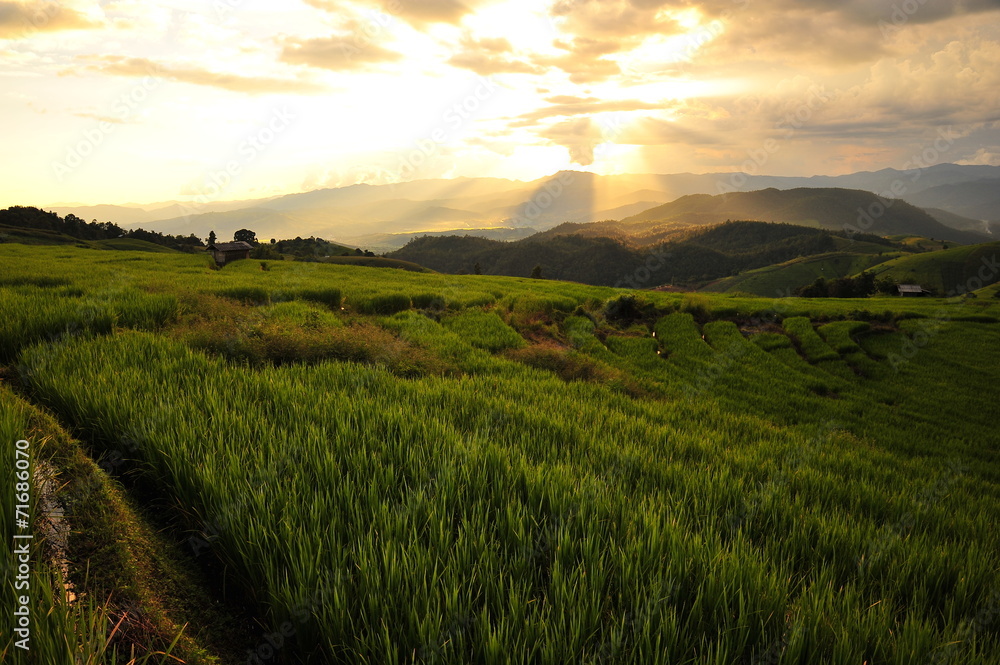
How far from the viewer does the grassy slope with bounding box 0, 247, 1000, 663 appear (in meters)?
2.24

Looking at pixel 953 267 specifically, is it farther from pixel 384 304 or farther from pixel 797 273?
pixel 384 304

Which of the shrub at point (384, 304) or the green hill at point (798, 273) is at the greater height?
the green hill at point (798, 273)

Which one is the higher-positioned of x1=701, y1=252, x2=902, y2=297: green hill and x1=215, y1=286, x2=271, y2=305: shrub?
x1=701, y1=252, x2=902, y2=297: green hill

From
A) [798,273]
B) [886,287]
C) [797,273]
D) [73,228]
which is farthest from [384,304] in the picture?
[798,273]

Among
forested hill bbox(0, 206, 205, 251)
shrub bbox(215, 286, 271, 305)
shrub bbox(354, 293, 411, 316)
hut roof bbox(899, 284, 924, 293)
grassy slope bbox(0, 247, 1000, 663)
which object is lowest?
grassy slope bbox(0, 247, 1000, 663)

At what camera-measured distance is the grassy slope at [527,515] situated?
7.36ft

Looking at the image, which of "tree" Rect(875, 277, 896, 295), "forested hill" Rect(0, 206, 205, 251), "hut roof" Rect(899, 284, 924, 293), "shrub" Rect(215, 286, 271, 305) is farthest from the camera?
"forested hill" Rect(0, 206, 205, 251)

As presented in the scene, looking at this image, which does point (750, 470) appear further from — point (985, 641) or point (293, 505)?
point (293, 505)

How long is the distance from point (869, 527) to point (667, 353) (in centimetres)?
1296

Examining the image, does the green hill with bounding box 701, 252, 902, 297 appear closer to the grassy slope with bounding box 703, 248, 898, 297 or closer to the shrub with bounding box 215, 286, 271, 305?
the grassy slope with bounding box 703, 248, 898, 297

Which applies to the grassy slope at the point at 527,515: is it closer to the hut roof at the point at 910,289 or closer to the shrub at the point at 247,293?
the shrub at the point at 247,293

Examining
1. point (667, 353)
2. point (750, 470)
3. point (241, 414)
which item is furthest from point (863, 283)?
point (241, 414)

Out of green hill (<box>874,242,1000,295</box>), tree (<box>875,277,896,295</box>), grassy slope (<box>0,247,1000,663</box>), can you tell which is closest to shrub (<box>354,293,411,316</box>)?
grassy slope (<box>0,247,1000,663</box>)

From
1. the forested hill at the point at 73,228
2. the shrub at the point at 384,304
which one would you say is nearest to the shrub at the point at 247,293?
the shrub at the point at 384,304
